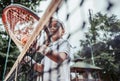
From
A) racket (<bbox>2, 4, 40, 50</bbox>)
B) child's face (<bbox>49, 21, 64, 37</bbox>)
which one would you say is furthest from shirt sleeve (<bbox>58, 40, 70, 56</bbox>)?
racket (<bbox>2, 4, 40, 50</bbox>)

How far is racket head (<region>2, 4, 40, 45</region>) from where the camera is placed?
13.9 feet

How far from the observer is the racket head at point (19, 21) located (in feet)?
13.9

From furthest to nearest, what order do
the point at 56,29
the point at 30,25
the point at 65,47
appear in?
the point at 30,25 → the point at 56,29 → the point at 65,47

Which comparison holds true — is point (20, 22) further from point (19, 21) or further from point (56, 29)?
point (56, 29)

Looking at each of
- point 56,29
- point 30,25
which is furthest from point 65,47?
point 30,25

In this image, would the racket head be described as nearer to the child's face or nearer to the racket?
the racket

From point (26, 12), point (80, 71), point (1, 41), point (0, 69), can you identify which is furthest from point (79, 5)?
point (80, 71)

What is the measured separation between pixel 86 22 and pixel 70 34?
371mm

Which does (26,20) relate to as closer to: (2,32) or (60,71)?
(60,71)

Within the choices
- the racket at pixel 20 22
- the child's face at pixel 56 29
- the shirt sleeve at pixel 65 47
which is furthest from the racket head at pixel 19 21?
the shirt sleeve at pixel 65 47

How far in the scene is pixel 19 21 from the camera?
449 cm

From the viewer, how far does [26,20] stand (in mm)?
4367

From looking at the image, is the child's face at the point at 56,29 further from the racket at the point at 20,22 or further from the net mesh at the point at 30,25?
the racket at the point at 20,22

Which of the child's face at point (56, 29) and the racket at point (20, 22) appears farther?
the racket at point (20, 22)
